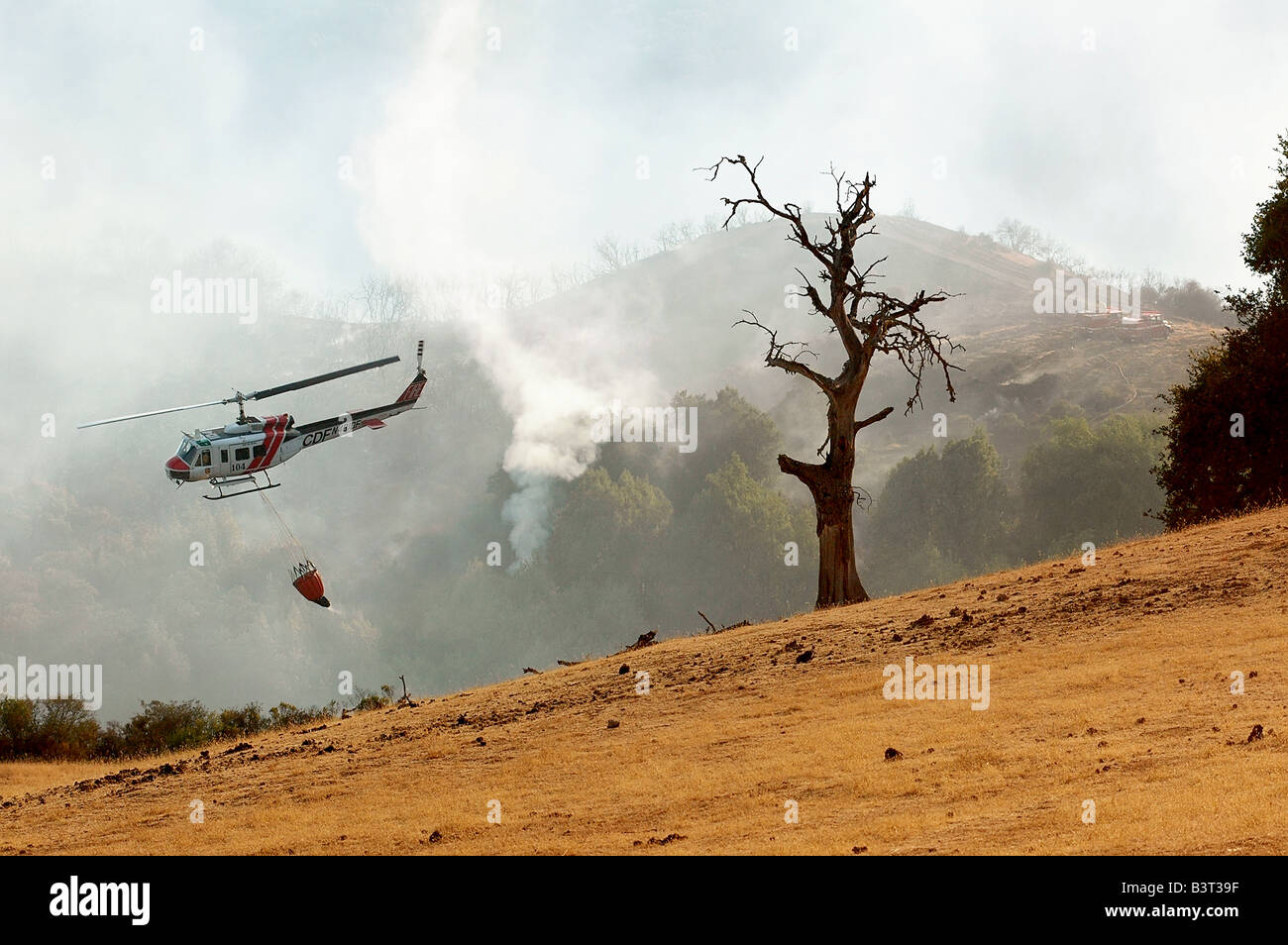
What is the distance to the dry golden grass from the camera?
11.4 m

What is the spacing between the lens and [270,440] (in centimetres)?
3428

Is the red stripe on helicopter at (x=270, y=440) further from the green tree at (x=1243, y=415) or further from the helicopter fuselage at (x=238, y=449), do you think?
the green tree at (x=1243, y=415)

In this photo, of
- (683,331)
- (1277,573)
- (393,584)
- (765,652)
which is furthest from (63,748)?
(683,331)

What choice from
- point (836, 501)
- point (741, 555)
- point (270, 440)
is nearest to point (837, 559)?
point (836, 501)

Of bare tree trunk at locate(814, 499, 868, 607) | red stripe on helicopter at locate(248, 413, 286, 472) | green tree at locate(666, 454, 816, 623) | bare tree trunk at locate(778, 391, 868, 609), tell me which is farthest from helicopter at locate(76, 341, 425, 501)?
green tree at locate(666, 454, 816, 623)

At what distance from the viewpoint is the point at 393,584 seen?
12962 centimetres

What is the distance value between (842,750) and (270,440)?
23539 mm

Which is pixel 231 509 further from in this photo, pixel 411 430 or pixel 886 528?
pixel 886 528

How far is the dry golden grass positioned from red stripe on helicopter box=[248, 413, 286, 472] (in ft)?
33.6

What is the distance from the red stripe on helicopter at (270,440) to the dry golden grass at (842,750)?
10228 millimetres

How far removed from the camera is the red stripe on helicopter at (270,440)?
34.2 meters

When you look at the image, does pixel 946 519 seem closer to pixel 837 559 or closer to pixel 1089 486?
pixel 1089 486

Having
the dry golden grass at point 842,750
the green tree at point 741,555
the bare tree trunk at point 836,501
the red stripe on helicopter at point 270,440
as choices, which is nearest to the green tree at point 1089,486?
the green tree at point 741,555
